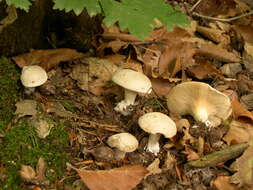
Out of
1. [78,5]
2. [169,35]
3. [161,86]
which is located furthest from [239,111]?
[78,5]

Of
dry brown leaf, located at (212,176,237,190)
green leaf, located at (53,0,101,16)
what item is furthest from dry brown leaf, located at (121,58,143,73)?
dry brown leaf, located at (212,176,237,190)

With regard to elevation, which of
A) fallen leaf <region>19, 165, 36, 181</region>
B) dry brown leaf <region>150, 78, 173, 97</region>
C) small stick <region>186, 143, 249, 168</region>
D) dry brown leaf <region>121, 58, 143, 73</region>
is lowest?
small stick <region>186, 143, 249, 168</region>

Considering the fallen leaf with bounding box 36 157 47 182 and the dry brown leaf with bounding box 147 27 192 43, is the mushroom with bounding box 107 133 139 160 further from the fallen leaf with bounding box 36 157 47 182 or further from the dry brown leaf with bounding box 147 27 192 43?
the dry brown leaf with bounding box 147 27 192 43

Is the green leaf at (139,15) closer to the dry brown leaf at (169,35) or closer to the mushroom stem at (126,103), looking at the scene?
the mushroom stem at (126,103)

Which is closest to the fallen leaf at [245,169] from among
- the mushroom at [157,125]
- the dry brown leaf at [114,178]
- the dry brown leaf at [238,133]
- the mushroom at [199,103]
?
the dry brown leaf at [238,133]

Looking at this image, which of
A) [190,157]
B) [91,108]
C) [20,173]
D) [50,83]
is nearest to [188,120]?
[190,157]
